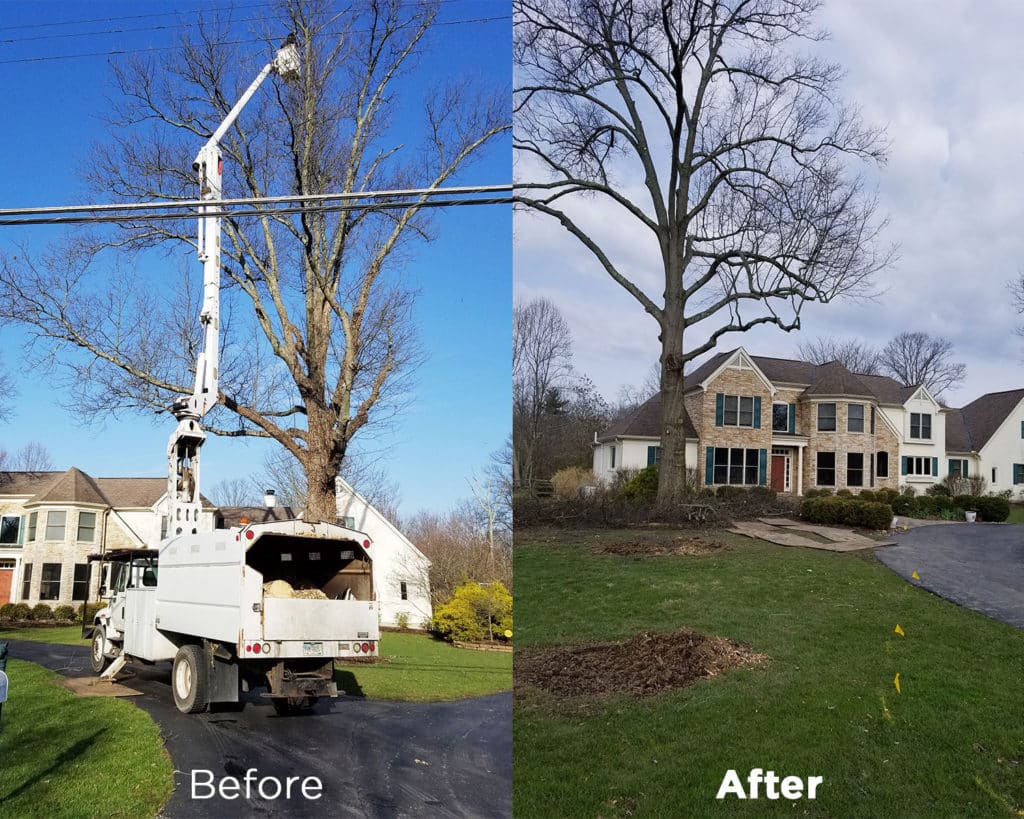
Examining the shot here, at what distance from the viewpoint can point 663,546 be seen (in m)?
5.82

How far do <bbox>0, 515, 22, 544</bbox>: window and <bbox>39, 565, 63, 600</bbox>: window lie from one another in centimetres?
80

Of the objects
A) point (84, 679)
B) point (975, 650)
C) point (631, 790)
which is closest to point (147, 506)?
point (84, 679)

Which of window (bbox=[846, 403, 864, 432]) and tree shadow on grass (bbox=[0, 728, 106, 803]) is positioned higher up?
window (bbox=[846, 403, 864, 432])

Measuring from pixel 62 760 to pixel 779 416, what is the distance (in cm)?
566

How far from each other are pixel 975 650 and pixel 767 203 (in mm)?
3314

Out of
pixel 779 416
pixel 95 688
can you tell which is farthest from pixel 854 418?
pixel 95 688

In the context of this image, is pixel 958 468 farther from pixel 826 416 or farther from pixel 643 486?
pixel 643 486

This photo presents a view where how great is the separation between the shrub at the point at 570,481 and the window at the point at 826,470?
1695 mm

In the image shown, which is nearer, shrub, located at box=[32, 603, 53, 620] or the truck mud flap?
the truck mud flap

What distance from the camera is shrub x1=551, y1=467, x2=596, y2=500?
5.51 m

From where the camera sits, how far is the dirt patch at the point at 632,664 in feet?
16.3

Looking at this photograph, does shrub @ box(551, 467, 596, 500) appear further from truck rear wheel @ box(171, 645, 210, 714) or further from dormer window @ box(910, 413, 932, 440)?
truck rear wheel @ box(171, 645, 210, 714)

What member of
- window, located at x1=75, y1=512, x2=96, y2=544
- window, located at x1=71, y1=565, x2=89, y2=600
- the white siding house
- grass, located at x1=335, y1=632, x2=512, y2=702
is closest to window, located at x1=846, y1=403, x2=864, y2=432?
grass, located at x1=335, y1=632, x2=512, y2=702

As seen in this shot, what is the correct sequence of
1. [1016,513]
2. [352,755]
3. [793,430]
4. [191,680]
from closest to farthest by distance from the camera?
1. [1016,513]
2. [352,755]
3. [793,430]
4. [191,680]
